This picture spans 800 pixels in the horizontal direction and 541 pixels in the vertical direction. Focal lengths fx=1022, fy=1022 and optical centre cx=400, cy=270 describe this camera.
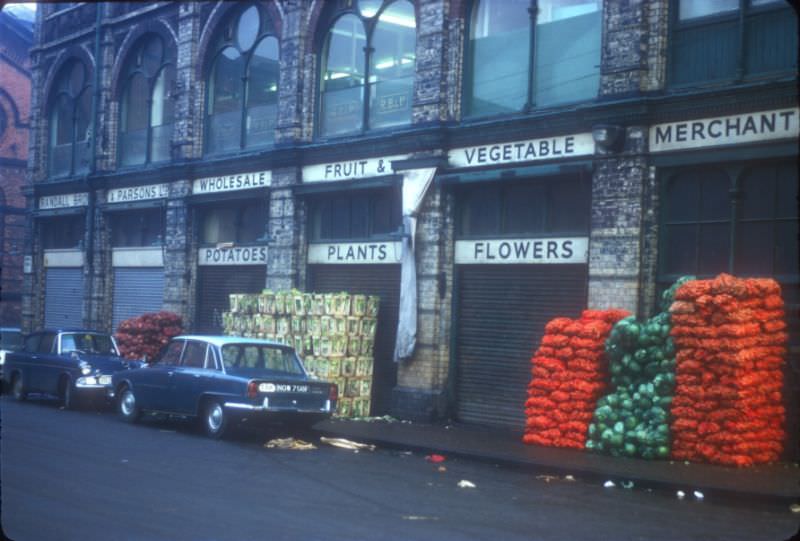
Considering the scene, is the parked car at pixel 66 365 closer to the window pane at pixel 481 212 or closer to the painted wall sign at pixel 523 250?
the painted wall sign at pixel 523 250

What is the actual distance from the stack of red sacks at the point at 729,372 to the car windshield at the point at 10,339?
1844 cm

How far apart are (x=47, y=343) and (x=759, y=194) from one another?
14508 mm

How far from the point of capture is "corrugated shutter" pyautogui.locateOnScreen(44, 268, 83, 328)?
32.3m

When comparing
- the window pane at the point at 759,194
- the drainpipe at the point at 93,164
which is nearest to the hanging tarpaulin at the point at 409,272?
the window pane at the point at 759,194

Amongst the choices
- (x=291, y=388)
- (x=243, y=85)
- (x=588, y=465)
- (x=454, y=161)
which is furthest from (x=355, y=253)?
(x=588, y=465)

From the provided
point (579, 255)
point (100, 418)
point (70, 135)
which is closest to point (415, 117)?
point (579, 255)

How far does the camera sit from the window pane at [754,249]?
15125 millimetres

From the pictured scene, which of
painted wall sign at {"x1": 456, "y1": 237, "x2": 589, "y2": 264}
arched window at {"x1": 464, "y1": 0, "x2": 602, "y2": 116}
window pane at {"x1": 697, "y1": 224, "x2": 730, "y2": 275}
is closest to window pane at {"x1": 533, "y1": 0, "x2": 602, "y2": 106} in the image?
arched window at {"x1": 464, "y1": 0, "x2": 602, "y2": 116}

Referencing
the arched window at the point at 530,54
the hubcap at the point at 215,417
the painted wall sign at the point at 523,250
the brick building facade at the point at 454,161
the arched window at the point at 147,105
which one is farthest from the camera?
the arched window at the point at 147,105

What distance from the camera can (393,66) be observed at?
21766 mm

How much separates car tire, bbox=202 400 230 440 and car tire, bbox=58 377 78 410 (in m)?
5.03

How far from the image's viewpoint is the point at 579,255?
1762 centimetres

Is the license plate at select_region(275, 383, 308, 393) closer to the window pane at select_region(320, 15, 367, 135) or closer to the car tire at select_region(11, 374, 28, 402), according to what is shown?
the window pane at select_region(320, 15, 367, 135)

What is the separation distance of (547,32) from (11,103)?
2995 cm
